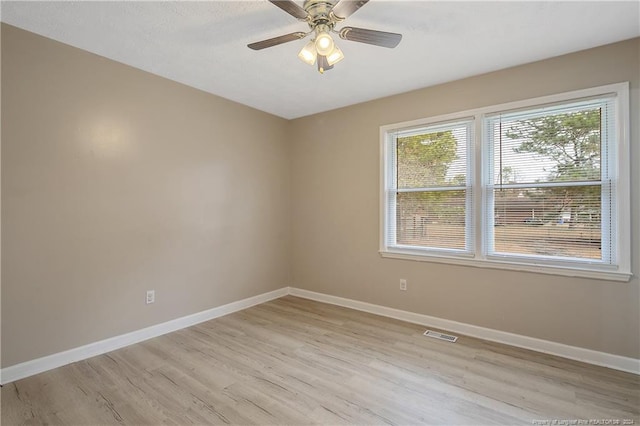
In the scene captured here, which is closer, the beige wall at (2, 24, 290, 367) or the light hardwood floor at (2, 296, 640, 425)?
the light hardwood floor at (2, 296, 640, 425)

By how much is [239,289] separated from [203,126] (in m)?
2.03

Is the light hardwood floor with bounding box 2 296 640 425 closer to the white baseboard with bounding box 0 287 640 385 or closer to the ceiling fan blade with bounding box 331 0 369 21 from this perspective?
the white baseboard with bounding box 0 287 640 385

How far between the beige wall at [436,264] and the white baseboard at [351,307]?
0.06 m

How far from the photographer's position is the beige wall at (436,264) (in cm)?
248

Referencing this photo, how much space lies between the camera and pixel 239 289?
393 cm

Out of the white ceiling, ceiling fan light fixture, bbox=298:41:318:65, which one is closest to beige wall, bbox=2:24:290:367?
the white ceiling

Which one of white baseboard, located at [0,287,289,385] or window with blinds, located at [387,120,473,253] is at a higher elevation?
window with blinds, located at [387,120,473,253]

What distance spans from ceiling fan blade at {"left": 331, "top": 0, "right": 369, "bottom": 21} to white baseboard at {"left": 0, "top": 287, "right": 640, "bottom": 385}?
9.75 ft

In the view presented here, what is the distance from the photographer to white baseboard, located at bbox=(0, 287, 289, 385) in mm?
2289

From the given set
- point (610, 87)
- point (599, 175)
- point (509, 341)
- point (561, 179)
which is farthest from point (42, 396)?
point (610, 87)

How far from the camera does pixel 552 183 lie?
2723 millimetres

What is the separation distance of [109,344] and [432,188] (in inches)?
138

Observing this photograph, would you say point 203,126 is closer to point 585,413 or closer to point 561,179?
point 561,179

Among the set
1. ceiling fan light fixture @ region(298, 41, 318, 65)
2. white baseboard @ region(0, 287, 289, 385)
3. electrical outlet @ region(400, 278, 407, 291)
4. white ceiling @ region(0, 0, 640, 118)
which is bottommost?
white baseboard @ region(0, 287, 289, 385)
